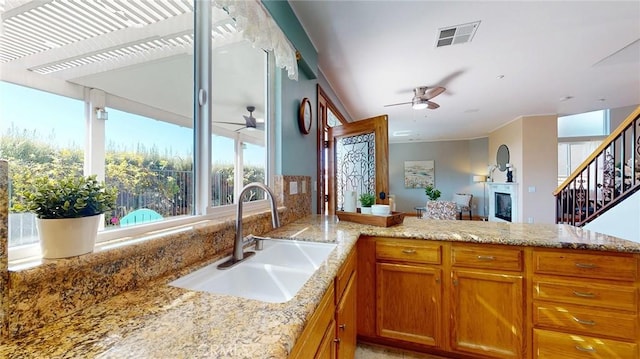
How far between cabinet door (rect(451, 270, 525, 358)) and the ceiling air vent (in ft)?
7.07

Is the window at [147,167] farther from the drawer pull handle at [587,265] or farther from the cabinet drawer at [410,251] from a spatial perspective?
the drawer pull handle at [587,265]

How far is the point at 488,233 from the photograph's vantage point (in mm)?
1707

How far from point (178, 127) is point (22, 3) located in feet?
1.88

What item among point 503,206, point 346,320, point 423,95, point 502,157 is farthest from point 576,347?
point 502,157

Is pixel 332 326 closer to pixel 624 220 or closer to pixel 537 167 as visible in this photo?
pixel 624 220

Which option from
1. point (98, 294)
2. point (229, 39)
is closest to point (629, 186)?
point (229, 39)

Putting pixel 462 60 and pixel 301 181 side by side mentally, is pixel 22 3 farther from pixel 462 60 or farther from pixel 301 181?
pixel 462 60

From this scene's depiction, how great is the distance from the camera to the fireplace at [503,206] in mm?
6184

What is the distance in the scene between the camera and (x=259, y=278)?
1.16m

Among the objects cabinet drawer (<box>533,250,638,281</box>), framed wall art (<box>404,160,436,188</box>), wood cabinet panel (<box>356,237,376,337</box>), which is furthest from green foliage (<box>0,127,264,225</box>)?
framed wall art (<box>404,160,436,188</box>)

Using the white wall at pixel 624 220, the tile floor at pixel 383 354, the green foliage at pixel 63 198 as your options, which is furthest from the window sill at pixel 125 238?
the white wall at pixel 624 220

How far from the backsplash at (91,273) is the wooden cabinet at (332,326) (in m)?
0.54

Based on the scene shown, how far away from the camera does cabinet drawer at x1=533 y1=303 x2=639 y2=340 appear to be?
139 centimetres

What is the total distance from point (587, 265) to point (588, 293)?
0.51ft
